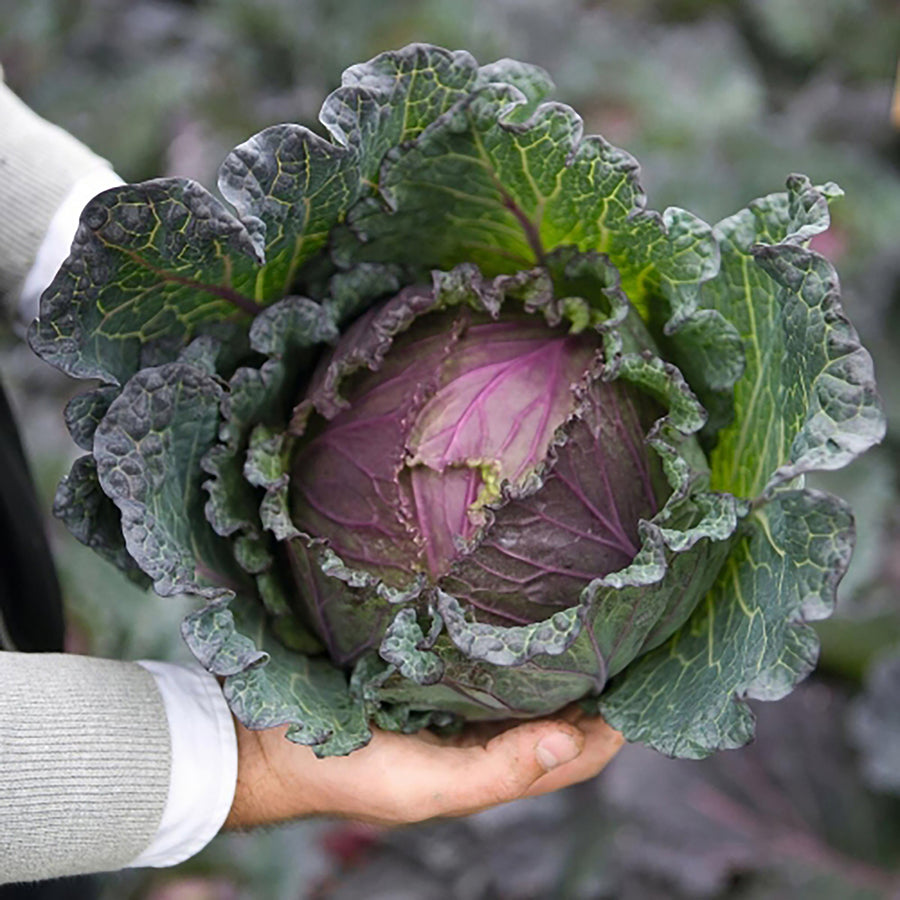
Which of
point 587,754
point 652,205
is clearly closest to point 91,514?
point 587,754

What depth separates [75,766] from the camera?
1.21 metres

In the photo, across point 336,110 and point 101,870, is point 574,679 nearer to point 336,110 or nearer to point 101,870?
point 101,870

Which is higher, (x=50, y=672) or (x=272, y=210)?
(x=272, y=210)

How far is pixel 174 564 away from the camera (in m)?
1.22

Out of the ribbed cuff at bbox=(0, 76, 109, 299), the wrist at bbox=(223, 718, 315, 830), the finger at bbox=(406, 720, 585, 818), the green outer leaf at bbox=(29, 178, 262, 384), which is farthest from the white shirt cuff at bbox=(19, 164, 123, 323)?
the finger at bbox=(406, 720, 585, 818)

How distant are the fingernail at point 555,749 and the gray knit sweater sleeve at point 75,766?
0.43m

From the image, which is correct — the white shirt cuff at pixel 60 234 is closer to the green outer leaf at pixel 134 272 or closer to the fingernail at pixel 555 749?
the green outer leaf at pixel 134 272

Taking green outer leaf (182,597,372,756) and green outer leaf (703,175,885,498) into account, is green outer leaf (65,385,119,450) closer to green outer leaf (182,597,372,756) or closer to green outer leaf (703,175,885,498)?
green outer leaf (182,597,372,756)

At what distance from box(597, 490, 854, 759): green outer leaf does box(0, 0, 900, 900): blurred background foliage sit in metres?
1.13

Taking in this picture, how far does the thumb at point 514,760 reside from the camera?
1275mm

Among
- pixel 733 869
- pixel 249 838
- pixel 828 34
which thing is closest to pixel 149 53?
pixel 828 34

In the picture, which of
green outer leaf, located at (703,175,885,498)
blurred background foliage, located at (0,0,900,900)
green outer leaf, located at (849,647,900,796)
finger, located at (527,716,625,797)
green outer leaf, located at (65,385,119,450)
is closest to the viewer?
green outer leaf, located at (703,175,885,498)

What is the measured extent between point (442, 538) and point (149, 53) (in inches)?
119

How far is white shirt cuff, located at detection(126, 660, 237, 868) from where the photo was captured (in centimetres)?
128
